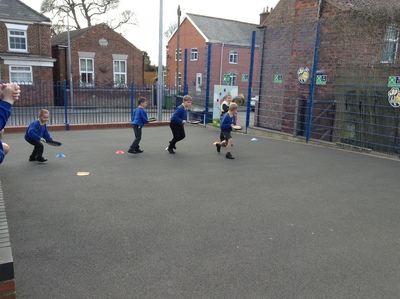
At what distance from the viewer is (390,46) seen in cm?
979

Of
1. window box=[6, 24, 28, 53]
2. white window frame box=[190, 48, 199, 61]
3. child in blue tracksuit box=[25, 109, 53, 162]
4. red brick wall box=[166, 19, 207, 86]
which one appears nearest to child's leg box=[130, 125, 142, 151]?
child in blue tracksuit box=[25, 109, 53, 162]

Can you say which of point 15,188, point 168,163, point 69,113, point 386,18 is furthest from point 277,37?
point 15,188

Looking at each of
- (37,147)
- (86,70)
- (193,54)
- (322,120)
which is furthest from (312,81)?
(193,54)

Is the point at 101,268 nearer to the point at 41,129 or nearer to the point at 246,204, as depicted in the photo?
the point at 246,204

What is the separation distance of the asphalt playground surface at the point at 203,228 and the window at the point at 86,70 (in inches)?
942

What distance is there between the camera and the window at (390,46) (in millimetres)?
9312

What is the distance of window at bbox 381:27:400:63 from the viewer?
30.6ft

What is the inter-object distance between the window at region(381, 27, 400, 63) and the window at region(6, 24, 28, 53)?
25.2 meters

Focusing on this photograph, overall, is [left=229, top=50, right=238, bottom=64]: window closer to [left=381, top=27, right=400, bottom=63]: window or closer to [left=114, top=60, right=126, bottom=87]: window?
[left=114, top=60, right=126, bottom=87]: window

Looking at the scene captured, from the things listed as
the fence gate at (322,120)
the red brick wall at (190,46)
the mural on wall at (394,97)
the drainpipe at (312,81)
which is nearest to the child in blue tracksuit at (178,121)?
the drainpipe at (312,81)

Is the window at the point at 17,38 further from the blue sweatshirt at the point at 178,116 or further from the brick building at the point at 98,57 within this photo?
the blue sweatshirt at the point at 178,116

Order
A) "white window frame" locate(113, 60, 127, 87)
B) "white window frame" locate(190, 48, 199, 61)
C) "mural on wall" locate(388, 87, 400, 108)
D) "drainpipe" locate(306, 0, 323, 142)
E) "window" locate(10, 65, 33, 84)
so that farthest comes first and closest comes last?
1. "white window frame" locate(190, 48, 199, 61)
2. "white window frame" locate(113, 60, 127, 87)
3. "window" locate(10, 65, 33, 84)
4. "drainpipe" locate(306, 0, 323, 142)
5. "mural on wall" locate(388, 87, 400, 108)

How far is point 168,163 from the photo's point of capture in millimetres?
7715

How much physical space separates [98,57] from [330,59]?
79.5 ft
